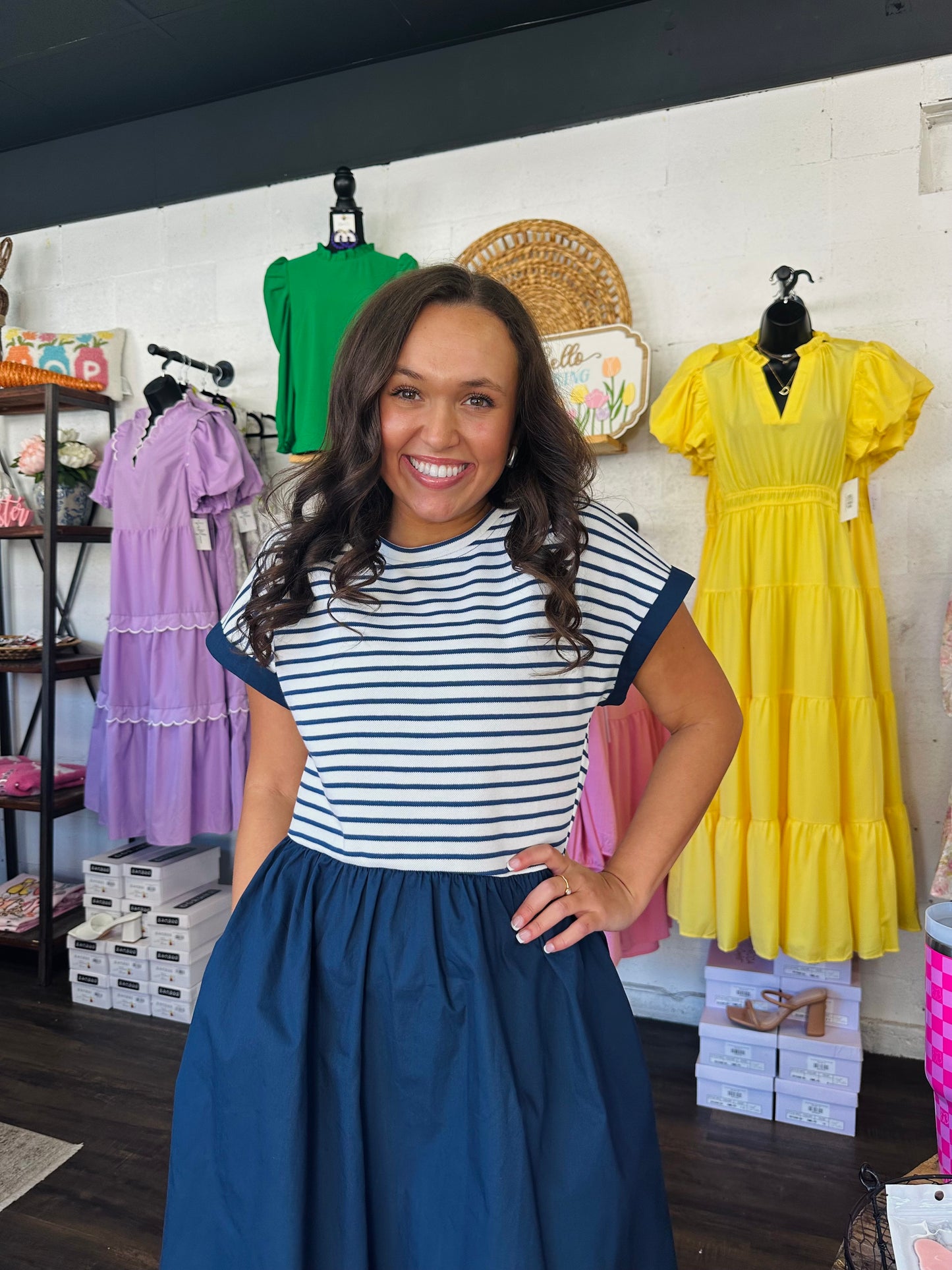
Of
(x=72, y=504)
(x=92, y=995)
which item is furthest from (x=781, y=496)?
(x=92, y=995)

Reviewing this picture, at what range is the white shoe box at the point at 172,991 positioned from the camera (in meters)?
2.96

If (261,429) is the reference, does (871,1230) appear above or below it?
below

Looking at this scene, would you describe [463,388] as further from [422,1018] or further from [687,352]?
[687,352]

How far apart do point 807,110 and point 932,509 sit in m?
1.19

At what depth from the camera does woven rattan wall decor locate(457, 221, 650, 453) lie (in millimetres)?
2691

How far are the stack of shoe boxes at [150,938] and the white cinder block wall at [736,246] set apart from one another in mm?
1401

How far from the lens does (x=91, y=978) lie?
307 centimetres

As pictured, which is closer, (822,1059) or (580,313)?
(822,1059)

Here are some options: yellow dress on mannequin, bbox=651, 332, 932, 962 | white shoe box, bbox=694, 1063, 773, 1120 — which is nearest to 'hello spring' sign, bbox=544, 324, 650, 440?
yellow dress on mannequin, bbox=651, 332, 932, 962

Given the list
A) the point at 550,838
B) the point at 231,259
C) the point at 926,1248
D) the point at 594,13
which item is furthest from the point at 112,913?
the point at 594,13

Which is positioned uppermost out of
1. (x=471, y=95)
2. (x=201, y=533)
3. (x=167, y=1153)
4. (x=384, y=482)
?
(x=471, y=95)

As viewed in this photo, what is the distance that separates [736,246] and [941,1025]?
7.15 feet

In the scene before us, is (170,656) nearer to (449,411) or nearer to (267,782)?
(267,782)

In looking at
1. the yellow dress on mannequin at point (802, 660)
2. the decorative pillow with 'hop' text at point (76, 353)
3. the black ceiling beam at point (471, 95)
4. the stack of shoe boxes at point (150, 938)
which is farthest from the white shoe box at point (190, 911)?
the black ceiling beam at point (471, 95)
